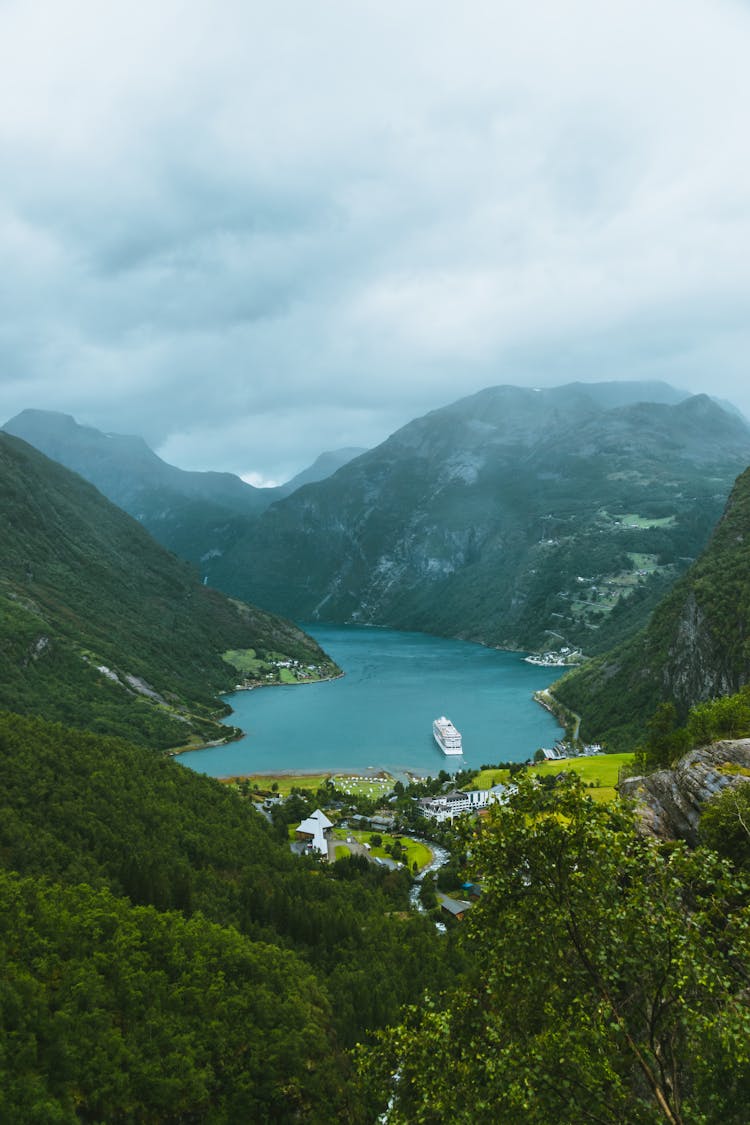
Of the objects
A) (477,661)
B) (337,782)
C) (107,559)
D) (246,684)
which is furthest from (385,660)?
(337,782)

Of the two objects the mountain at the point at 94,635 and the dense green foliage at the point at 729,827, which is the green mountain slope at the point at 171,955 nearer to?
the dense green foliage at the point at 729,827

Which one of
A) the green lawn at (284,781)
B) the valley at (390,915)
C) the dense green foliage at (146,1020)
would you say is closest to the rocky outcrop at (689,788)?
the valley at (390,915)

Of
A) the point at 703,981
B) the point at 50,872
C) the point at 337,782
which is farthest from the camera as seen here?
the point at 337,782

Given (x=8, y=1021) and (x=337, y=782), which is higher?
(x=8, y=1021)

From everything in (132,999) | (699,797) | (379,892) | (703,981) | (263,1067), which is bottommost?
(379,892)

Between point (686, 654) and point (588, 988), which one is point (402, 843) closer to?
point (588, 988)

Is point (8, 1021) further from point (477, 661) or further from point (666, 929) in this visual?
point (477, 661)

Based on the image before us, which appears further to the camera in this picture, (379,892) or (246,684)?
(246,684)
